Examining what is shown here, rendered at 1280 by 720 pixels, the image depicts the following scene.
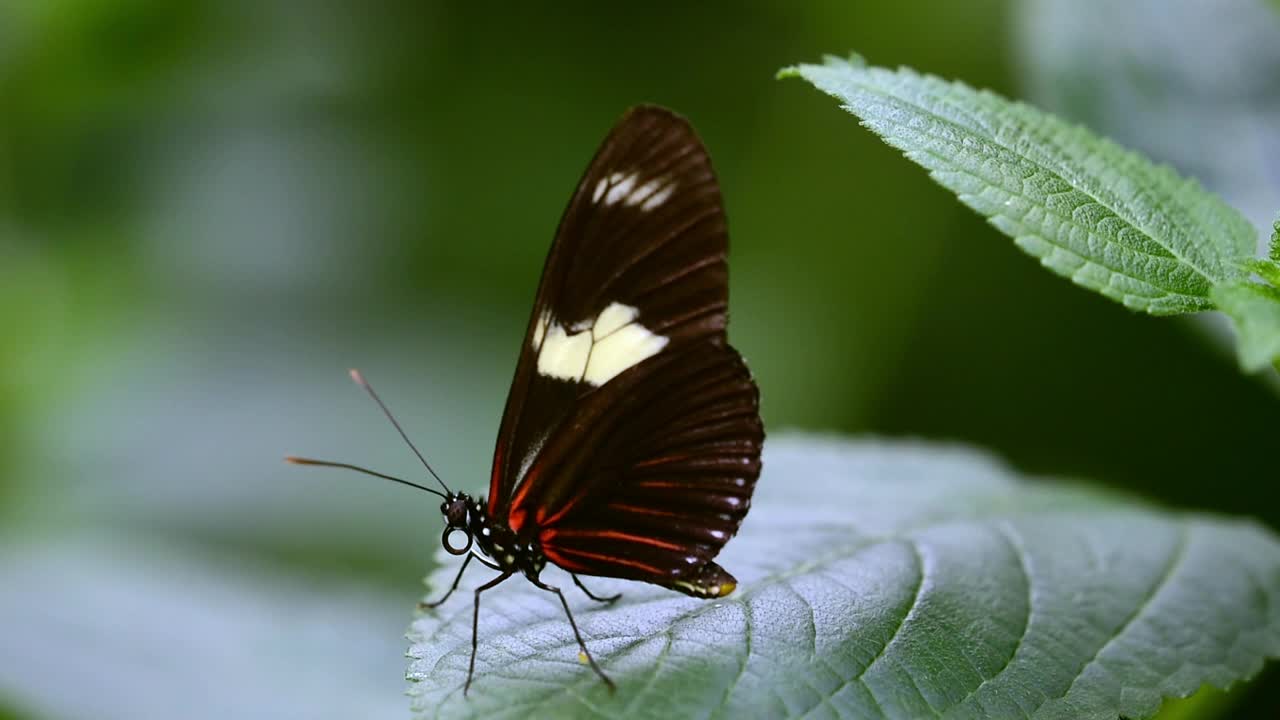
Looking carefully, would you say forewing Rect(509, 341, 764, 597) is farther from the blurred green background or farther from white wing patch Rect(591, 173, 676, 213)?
the blurred green background

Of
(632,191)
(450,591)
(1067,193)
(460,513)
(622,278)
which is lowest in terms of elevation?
(450,591)

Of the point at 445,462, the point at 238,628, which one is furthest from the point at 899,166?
the point at 238,628

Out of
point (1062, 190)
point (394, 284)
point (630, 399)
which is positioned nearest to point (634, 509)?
point (630, 399)

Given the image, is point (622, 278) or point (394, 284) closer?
point (622, 278)

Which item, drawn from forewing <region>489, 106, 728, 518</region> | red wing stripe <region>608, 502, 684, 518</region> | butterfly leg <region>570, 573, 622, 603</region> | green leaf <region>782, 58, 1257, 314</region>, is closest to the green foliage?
green leaf <region>782, 58, 1257, 314</region>

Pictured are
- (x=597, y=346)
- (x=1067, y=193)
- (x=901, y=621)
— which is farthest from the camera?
(x=597, y=346)

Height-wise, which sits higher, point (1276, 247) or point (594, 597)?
point (1276, 247)

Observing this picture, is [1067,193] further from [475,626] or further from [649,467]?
[475,626]
